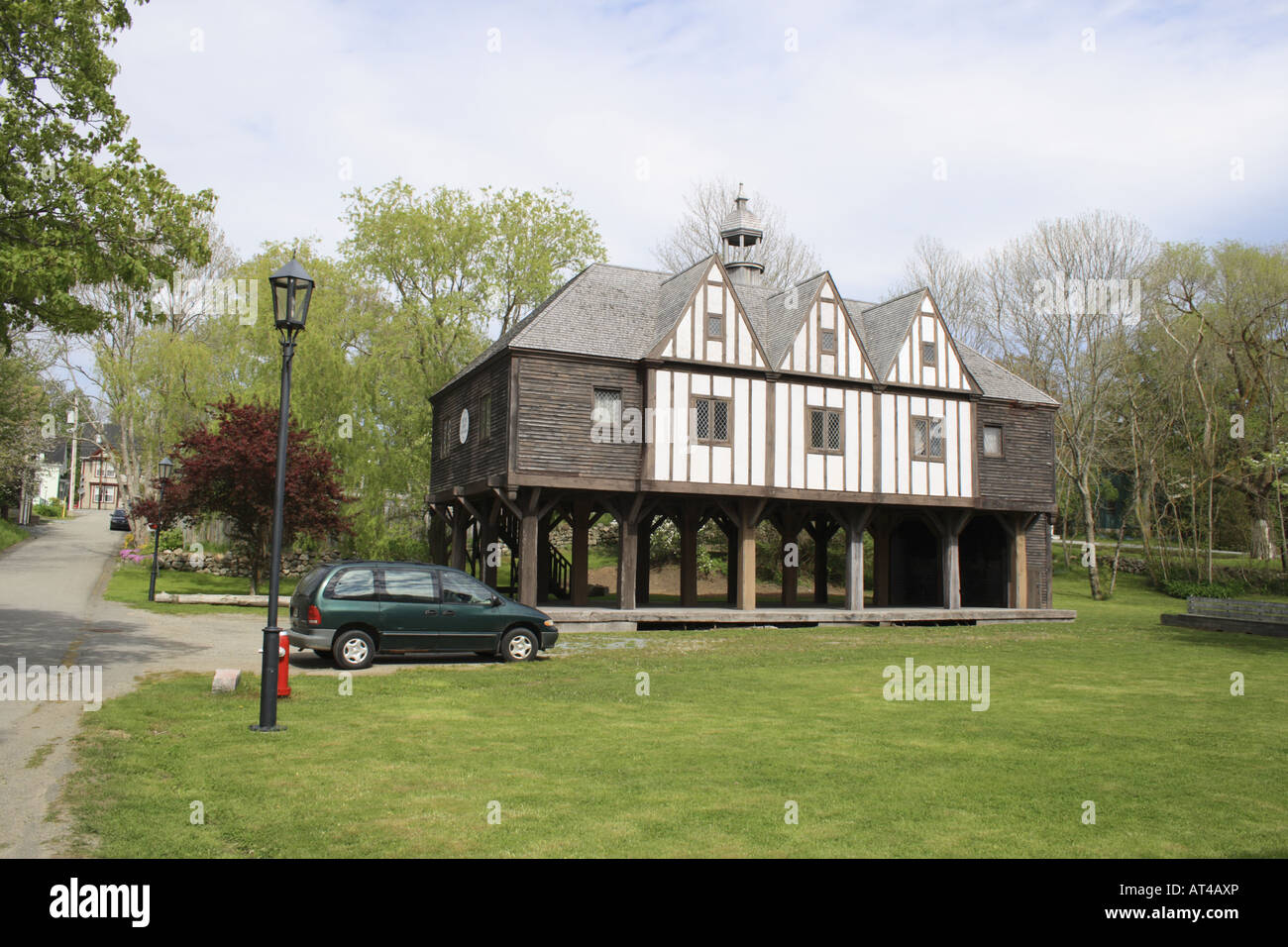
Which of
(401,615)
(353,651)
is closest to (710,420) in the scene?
(401,615)

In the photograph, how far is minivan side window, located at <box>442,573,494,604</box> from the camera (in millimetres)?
16703

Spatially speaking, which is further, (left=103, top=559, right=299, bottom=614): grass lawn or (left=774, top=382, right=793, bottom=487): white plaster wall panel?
(left=774, top=382, right=793, bottom=487): white plaster wall panel

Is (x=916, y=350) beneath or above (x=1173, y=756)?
above

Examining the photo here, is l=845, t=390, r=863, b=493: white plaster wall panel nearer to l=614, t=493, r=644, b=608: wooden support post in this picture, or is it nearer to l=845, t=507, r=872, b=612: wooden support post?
l=845, t=507, r=872, b=612: wooden support post

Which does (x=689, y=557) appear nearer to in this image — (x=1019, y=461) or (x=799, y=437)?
(x=799, y=437)

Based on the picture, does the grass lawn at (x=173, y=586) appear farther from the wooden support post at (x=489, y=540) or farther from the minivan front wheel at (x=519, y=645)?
the minivan front wheel at (x=519, y=645)

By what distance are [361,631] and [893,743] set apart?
931cm

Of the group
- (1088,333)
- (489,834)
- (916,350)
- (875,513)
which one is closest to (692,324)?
(916,350)

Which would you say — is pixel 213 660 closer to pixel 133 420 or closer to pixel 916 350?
pixel 916 350

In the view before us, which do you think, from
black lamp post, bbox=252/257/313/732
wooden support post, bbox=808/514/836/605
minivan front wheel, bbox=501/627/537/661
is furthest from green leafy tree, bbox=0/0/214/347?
wooden support post, bbox=808/514/836/605

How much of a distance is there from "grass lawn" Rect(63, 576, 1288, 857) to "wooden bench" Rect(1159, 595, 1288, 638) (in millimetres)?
10907

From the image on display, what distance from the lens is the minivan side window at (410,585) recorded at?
16188 mm
